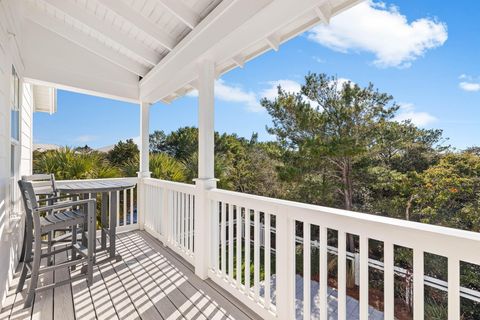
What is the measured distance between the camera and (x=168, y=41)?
308cm

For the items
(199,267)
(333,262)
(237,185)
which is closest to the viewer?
(199,267)

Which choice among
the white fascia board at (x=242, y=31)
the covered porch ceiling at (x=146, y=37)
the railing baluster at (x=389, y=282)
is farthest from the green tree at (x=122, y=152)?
the railing baluster at (x=389, y=282)

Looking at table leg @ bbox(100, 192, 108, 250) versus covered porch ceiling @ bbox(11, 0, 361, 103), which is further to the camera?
table leg @ bbox(100, 192, 108, 250)

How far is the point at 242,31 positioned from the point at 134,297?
2.57 m

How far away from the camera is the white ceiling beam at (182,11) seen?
2.35m

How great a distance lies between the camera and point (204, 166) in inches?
108

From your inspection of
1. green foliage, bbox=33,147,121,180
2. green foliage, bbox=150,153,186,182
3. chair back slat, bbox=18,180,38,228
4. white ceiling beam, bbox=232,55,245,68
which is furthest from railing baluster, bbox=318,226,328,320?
green foliage, bbox=150,153,186,182

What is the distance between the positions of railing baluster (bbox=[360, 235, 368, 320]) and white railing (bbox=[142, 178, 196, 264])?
200 cm

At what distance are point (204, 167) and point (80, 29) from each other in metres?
2.60

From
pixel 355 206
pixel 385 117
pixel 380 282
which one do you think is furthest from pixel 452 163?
pixel 380 282

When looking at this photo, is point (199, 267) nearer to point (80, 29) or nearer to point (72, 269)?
point (72, 269)

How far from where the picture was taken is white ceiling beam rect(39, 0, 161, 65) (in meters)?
2.78

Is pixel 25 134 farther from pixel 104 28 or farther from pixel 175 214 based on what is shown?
pixel 175 214

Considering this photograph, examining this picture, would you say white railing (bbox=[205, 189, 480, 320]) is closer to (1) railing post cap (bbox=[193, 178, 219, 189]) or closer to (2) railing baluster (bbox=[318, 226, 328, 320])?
(2) railing baluster (bbox=[318, 226, 328, 320])
